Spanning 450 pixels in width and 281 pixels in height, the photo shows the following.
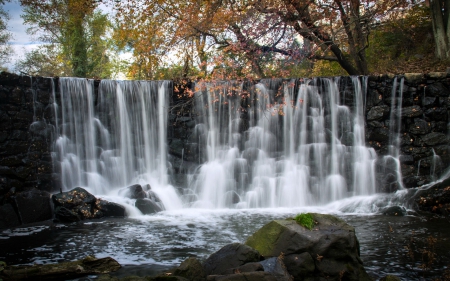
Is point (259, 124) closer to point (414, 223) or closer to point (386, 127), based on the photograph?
point (386, 127)

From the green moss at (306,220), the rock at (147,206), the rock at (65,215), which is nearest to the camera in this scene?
the green moss at (306,220)

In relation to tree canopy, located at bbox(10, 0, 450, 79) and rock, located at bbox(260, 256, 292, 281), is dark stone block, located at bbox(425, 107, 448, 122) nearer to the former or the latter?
tree canopy, located at bbox(10, 0, 450, 79)

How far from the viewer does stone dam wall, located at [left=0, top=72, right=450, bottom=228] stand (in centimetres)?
1226

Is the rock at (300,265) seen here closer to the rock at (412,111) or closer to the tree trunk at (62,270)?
the tree trunk at (62,270)

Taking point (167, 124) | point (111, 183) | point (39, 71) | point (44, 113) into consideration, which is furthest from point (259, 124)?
point (39, 71)

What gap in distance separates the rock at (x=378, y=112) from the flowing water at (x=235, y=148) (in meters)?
0.36

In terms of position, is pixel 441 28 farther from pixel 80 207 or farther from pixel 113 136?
pixel 80 207

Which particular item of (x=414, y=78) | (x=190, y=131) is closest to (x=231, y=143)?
(x=190, y=131)


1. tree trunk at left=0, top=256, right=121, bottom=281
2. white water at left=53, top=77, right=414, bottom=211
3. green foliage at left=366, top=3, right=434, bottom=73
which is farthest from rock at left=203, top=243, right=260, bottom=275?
green foliage at left=366, top=3, right=434, bottom=73

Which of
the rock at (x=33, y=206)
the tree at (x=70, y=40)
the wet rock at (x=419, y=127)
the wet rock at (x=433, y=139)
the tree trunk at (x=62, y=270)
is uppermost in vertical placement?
the tree at (x=70, y=40)

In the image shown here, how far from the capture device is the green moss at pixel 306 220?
263 inches

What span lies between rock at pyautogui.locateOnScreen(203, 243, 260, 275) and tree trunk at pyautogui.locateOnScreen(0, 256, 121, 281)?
1.80 m

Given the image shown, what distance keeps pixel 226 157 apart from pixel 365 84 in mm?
5627

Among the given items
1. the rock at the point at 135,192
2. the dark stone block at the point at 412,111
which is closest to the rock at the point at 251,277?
the rock at the point at 135,192
